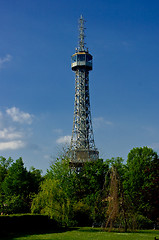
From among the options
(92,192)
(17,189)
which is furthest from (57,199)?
(17,189)

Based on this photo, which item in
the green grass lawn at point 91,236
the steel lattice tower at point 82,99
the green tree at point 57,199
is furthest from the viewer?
the steel lattice tower at point 82,99

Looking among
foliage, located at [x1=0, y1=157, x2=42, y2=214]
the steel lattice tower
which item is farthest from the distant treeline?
the steel lattice tower

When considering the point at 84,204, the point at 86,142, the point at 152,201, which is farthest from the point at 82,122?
the point at 152,201

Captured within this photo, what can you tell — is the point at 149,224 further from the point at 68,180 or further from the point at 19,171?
the point at 19,171

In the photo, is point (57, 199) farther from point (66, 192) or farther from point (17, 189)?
point (17, 189)

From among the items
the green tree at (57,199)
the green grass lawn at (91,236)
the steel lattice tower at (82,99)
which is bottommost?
the green grass lawn at (91,236)

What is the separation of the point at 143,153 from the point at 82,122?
135 ft

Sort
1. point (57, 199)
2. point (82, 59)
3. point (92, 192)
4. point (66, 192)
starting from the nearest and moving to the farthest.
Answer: point (57, 199) → point (66, 192) → point (92, 192) → point (82, 59)

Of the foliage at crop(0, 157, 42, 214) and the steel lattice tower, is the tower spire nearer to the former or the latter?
the steel lattice tower

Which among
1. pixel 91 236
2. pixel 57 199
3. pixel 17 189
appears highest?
pixel 17 189

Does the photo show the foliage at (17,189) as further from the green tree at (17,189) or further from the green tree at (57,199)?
the green tree at (57,199)

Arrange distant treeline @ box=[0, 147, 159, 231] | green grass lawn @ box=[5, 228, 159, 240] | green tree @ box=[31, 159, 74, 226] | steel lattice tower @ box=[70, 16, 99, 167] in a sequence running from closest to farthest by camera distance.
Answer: green grass lawn @ box=[5, 228, 159, 240] < distant treeline @ box=[0, 147, 159, 231] < green tree @ box=[31, 159, 74, 226] < steel lattice tower @ box=[70, 16, 99, 167]

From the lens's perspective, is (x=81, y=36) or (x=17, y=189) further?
(x=81, y=36)

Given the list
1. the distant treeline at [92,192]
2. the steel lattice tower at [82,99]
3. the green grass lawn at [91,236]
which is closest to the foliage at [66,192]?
the distant treeline at [92,192]
